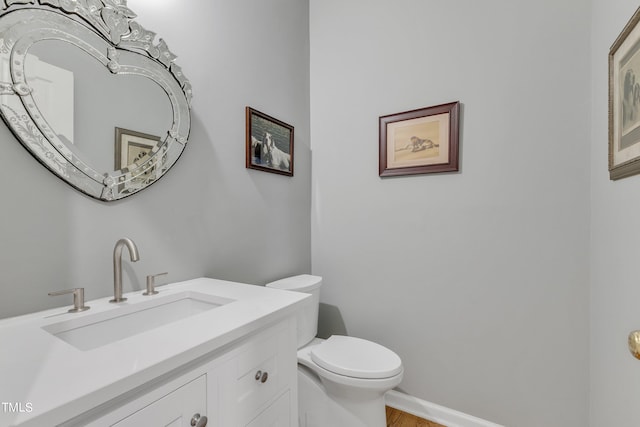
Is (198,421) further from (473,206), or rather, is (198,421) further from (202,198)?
(473,206)

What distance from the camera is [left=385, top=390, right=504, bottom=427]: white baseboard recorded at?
60.7 inches

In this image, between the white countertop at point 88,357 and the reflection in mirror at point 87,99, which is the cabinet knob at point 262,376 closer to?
the white countertop at point 88,357

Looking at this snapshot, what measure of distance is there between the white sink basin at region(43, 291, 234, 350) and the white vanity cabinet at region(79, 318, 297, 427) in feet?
0.78

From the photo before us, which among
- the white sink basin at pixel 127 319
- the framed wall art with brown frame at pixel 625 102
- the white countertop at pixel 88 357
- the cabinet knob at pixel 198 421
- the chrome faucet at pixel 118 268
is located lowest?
the cabinet knob at pixel 198 421

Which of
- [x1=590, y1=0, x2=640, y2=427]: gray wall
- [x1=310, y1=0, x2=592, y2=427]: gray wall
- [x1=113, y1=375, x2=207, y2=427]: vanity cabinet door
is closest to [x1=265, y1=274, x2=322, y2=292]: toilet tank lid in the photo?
[x1=310, y1=0, x2=592, y2=427]: gray wall

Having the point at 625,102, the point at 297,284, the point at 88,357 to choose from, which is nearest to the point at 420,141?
the point at 625,102

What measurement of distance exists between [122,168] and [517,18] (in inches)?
76.1

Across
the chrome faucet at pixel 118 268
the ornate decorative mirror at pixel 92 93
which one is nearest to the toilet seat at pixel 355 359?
the chrome faucet at pixel 118 268

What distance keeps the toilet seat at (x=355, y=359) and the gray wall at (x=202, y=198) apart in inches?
20.5

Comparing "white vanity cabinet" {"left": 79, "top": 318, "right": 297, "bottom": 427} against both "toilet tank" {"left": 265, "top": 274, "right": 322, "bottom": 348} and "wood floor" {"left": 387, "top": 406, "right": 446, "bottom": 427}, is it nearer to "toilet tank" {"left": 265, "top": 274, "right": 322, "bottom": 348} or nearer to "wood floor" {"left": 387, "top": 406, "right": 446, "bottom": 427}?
"toilet tank" {"left": 265, "top": 274, "right": 322, "bottom": 348}

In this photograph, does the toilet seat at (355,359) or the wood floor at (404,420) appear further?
the wood floor at (404,420)

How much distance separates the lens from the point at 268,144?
1.68 metres

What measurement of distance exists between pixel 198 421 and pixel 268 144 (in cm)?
136

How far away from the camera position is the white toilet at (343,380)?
1.26m
